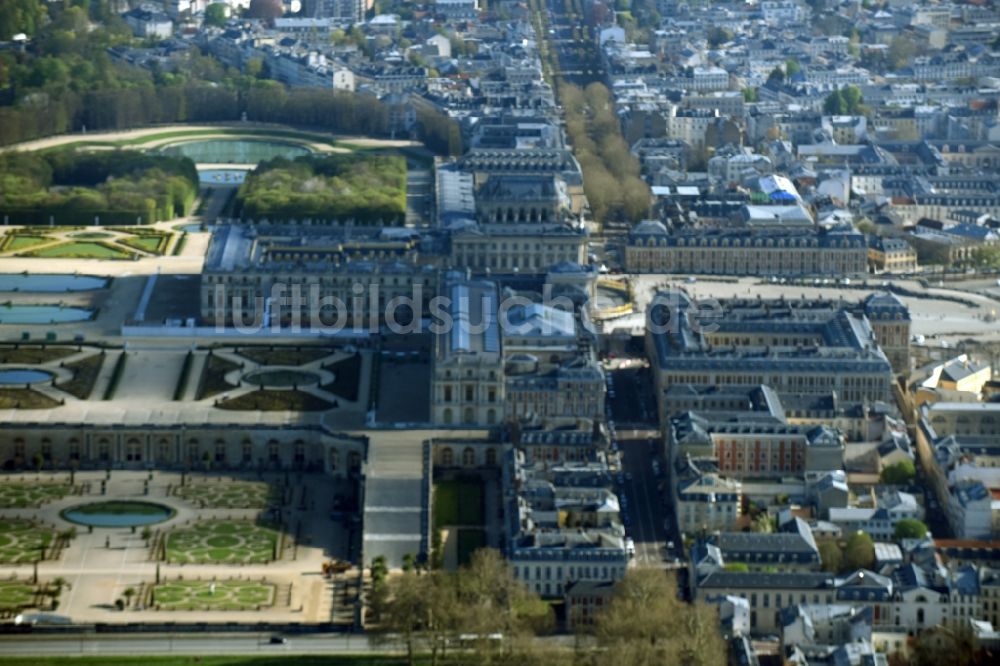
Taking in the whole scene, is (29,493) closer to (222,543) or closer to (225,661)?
(222,543)

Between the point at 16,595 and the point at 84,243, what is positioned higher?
the point at 16,595

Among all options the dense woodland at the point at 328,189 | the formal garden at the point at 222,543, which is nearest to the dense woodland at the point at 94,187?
the dense woodland at the point at 328,189

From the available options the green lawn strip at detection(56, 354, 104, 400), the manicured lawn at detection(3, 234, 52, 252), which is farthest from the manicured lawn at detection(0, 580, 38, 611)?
the manicured lawn at detection(3, 234, 52, 252)

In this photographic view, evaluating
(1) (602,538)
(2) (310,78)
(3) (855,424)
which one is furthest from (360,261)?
(2) (310,78)

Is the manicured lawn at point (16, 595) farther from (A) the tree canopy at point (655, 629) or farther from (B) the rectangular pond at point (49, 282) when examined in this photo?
(B) the rectangular pond at point (49, 282)

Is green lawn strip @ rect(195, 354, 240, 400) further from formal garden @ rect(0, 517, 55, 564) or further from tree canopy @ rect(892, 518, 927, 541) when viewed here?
tree canopy @ rect(892, 518, 927, 541)

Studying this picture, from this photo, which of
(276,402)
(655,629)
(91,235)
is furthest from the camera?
(91,235)

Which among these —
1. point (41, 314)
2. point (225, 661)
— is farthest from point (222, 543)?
point (41, 314)

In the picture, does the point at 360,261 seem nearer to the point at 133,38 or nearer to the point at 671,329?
the point at 671,329
